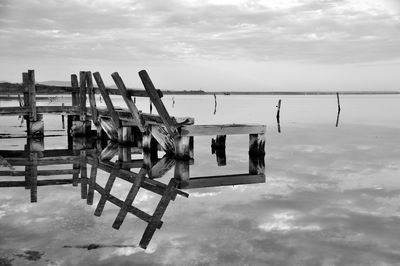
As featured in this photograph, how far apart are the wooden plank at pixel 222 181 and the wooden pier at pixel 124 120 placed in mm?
2201

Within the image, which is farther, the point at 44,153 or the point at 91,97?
the point at 91,97

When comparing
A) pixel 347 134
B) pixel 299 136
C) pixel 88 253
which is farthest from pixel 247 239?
pixel 347 134

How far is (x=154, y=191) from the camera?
31.8ft

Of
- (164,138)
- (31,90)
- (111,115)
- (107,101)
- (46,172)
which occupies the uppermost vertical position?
(31,90)

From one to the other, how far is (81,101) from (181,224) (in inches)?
517

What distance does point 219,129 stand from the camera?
46.3 ft

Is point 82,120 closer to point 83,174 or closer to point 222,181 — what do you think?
point 83,174

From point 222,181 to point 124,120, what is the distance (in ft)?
22.4

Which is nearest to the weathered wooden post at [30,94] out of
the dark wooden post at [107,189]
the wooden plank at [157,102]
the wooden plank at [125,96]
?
the wooden plank at [125,96]

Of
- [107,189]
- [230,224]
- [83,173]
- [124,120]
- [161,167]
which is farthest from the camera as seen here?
[124,120]

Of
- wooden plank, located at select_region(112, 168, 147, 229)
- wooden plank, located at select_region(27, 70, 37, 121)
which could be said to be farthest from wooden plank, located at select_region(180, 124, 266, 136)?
wooden plank, located at select_region(27, 70, 37, 121)

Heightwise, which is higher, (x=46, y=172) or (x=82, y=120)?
(x=82, y=120)

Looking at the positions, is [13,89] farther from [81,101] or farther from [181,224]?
[181,224]

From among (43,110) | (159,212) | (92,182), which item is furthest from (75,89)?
(159,212)
